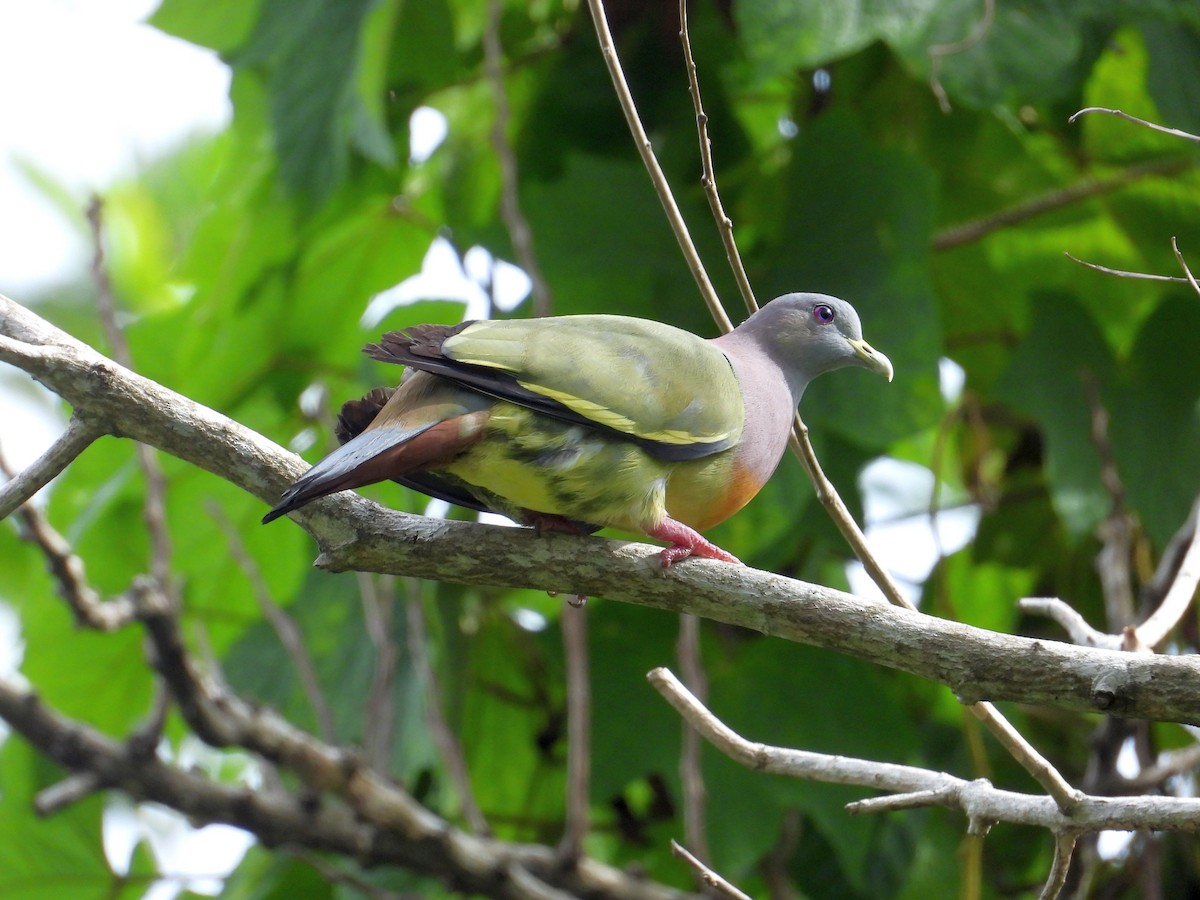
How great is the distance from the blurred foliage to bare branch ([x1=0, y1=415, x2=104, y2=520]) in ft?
5.70

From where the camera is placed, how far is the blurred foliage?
145 inches

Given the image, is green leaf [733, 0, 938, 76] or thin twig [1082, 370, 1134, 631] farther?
thin twig [1082, 370, 1134, 631]

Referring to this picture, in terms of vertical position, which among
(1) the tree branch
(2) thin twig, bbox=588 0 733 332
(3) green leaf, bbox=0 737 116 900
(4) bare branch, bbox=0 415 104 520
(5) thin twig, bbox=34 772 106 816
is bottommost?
(3) green leaf, bbox=0 737 116 900

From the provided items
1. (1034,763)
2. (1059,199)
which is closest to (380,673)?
(1034,763)

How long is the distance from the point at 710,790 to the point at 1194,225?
234 cm

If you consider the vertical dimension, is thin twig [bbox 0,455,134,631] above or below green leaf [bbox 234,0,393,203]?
below

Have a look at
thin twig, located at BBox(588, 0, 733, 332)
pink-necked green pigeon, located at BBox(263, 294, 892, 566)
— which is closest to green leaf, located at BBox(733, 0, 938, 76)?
pink-necked green pigeon, located at BBox(263, 294, 892, 566)

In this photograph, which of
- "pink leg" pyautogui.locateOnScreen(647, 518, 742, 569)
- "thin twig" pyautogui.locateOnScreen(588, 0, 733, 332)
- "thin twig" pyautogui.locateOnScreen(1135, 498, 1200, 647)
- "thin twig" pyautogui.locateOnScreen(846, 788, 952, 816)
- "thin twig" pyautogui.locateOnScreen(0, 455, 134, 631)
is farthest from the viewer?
"thin twig" pyautogui.locateOnScreen(0, 455, 134, 631)

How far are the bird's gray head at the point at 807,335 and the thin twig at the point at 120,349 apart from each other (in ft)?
5.65

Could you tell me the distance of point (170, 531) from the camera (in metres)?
4.45

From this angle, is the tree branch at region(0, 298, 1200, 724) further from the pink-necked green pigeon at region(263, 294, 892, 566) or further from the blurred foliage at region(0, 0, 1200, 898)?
the blurred foliage at region(0, 0, 1200, 898)

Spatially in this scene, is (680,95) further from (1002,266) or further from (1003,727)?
(1003,727)

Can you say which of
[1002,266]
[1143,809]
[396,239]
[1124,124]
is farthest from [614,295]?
[1143,809]

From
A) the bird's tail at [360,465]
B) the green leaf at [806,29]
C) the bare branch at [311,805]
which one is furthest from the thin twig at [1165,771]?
the bird's tail at [360,465]
